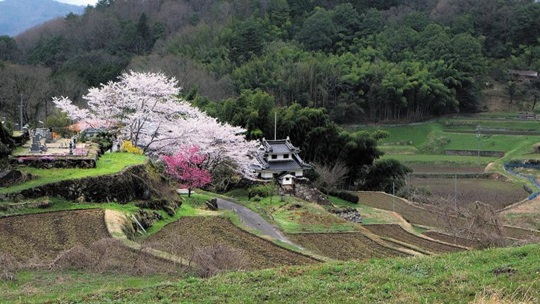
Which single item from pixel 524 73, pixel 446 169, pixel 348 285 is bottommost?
pixel 446 169

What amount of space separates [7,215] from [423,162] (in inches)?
1572

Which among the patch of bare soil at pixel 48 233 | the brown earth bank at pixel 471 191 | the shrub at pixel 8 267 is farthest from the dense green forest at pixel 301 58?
the shrub at pixel 8 267

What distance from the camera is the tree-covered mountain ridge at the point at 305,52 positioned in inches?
2400

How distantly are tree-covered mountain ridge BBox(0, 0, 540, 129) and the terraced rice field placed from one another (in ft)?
59.6

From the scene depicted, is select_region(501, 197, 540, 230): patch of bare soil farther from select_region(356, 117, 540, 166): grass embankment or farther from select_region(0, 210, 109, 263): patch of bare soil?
select_region(0, 210, 109, 263): patch of bare soil

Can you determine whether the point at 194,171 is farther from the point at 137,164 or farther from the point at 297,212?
the point at 137,164

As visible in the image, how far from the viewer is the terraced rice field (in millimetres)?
20531

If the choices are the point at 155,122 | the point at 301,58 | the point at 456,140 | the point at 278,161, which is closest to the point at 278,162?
the point at 278,161

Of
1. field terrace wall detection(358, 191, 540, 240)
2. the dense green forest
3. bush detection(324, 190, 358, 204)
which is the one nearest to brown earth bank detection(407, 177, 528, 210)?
field terrace wall detection(358, 191, 540, 240)

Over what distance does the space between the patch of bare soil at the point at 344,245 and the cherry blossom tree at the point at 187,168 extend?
23.5 ft

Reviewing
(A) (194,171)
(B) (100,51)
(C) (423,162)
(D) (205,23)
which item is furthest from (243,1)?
(A) (194,171)

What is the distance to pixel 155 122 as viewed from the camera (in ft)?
95.5

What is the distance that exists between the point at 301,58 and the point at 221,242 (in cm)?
5618

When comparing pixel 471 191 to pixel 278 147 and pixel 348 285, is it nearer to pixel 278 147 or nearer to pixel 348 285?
pixel 278 147
